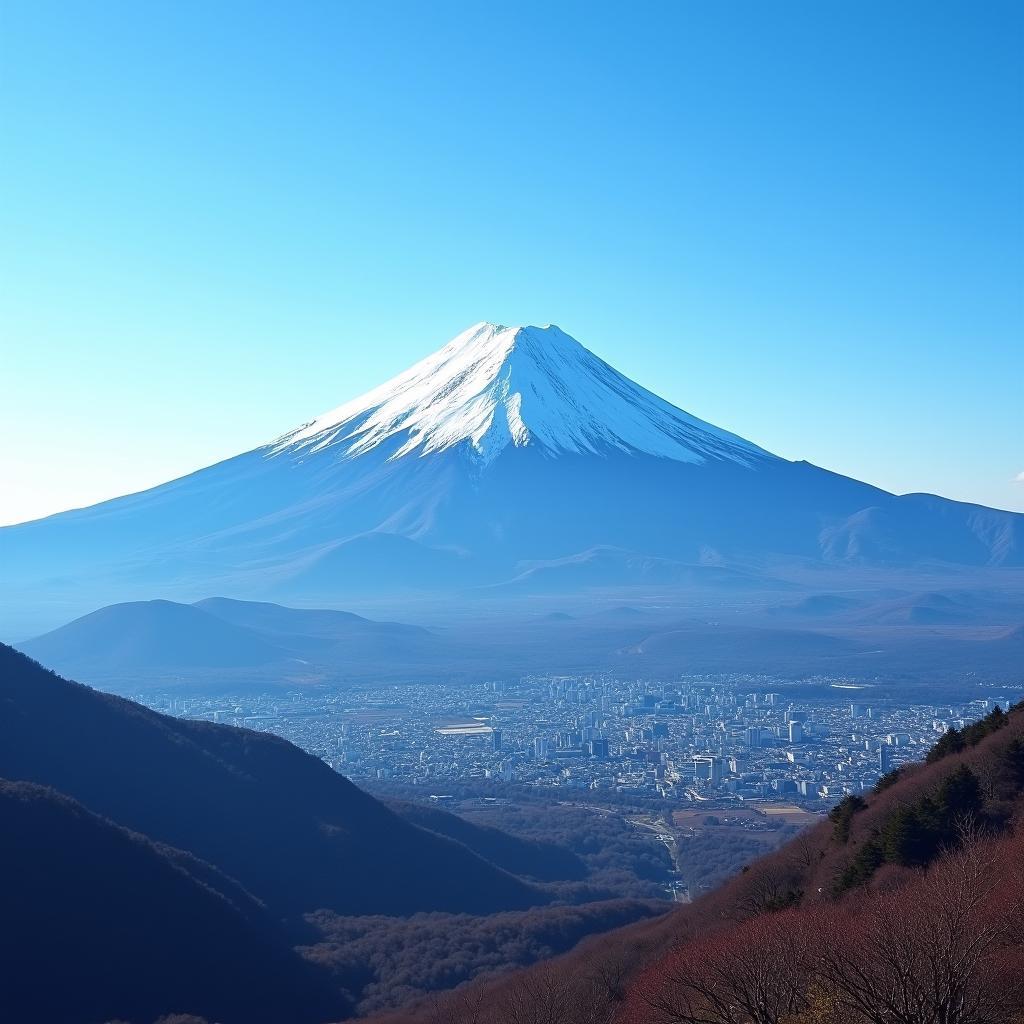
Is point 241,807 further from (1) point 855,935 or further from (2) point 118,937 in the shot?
(1) point 855,935

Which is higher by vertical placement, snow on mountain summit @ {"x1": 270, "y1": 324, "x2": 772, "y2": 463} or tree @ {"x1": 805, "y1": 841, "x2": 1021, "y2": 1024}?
snow on mountain summit @ {"x1": 270, "y1": 324, "x2": 772, "y2": 463}

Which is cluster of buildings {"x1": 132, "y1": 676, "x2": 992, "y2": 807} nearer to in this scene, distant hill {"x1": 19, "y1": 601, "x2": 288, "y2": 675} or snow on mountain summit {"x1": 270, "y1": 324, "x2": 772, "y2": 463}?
distant hill {"x1": 19, "y1": 601, "x2": 288, "y2": 675}

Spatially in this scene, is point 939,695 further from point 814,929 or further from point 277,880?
point 814,929

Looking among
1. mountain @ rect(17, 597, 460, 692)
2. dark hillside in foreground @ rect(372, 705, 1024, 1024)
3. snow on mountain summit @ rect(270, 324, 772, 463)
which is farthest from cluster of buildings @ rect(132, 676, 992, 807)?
snow on mountain summit @ rect(270, 324, 772, 463)

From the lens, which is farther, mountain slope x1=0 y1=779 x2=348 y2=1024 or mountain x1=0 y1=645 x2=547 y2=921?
mountain x1=0 y1=645 x2=547 y2=921

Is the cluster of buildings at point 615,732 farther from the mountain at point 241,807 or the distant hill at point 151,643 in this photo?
the distant hill at point 151,643

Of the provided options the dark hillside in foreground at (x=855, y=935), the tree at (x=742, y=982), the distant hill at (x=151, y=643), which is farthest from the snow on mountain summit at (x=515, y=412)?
the tree at (x=742, y=982)
